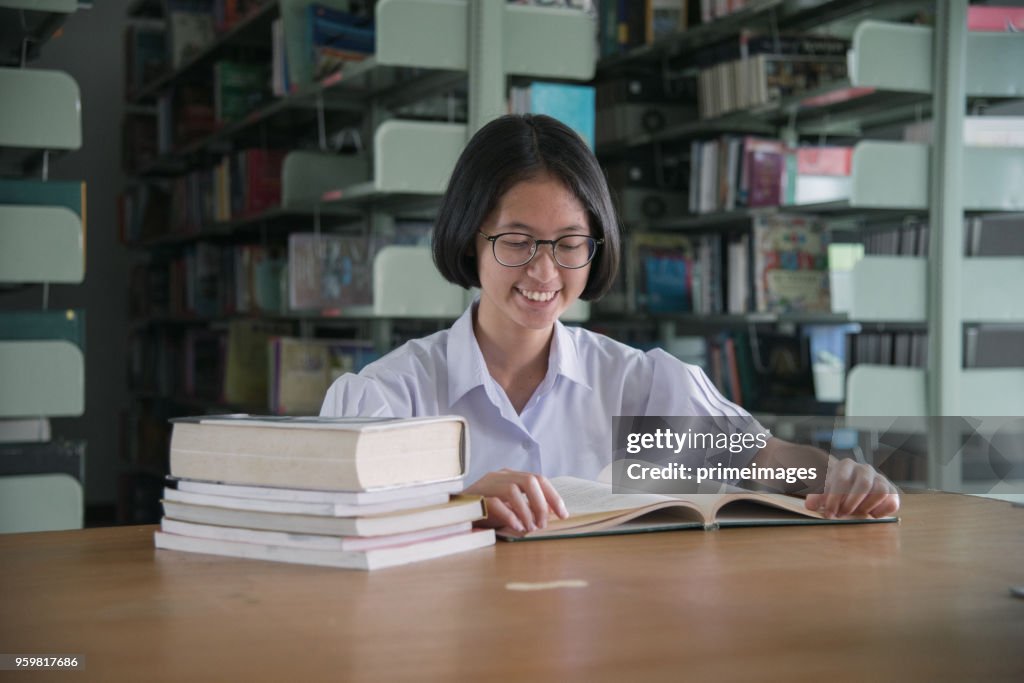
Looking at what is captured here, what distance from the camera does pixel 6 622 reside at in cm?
88

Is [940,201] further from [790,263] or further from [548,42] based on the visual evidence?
[548,42]

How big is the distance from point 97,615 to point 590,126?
2.58m

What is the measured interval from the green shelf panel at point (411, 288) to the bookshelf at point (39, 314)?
0.76 m

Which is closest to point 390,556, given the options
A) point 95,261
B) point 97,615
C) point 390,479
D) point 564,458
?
point 390,479

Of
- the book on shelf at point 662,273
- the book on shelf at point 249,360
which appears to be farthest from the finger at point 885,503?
the book on shelf at point 249,360

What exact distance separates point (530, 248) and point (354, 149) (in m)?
2.65

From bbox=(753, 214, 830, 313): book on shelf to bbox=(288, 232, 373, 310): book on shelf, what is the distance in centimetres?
131

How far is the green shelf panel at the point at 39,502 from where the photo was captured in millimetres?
2734

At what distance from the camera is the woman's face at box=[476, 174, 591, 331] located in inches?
66.9

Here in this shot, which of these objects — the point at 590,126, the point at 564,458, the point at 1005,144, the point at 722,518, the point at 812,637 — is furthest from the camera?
the point at 1005,144

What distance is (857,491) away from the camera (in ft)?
4.21

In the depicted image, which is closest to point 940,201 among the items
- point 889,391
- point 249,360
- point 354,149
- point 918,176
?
point 918,176

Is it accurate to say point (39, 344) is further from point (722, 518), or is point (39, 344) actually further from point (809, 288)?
point (809, 288)

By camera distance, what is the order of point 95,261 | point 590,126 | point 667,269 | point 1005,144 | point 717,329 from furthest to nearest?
point 95,261, point 717,329, point 667,269, point 1005,144, point 590,126
